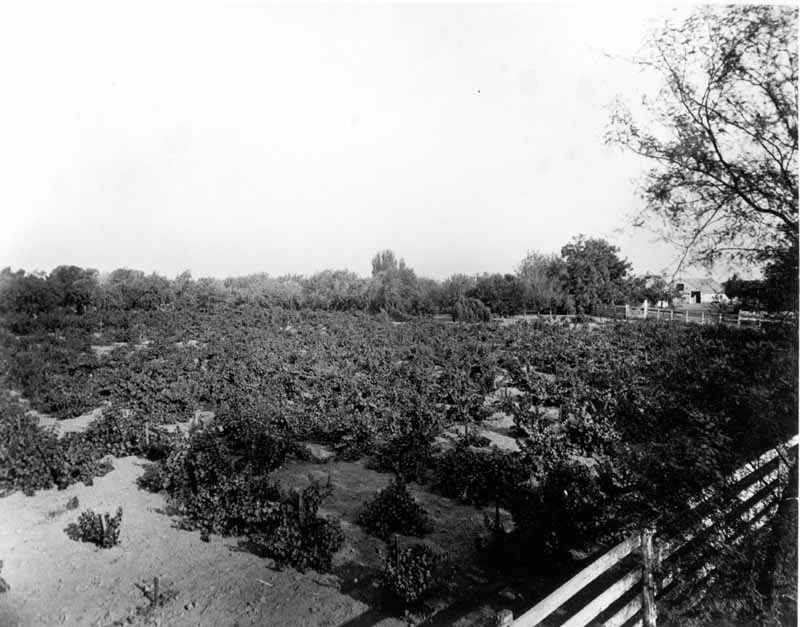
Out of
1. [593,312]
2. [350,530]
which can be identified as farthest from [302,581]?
[593,312]

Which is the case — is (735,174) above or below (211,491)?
above

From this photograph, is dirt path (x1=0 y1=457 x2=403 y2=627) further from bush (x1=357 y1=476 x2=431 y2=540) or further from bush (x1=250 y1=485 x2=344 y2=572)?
bush (x1=357 y1=476 x2=431 y2=540)

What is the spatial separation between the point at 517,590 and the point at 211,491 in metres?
3.89

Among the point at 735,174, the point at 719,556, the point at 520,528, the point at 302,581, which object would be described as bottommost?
the point at 302,581

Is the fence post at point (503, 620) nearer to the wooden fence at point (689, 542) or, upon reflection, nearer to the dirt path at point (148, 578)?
the wooden fence at point (689, 542)

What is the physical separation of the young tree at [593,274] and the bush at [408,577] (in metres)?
36.4

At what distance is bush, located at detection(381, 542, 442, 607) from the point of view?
450cm

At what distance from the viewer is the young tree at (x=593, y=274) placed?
131 ft

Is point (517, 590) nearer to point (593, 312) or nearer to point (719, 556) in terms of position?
point (719, 556)

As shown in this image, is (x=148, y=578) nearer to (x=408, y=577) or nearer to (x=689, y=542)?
(x=408, y=577)

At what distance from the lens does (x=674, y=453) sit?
400cm

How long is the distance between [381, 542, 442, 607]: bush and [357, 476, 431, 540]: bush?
1.24 meters

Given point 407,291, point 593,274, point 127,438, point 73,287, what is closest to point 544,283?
point 593,274

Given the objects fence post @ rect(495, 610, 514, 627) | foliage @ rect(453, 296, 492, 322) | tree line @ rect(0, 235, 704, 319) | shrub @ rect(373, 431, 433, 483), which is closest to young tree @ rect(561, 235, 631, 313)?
tree line @ rect(0, 235, 704, 319)
